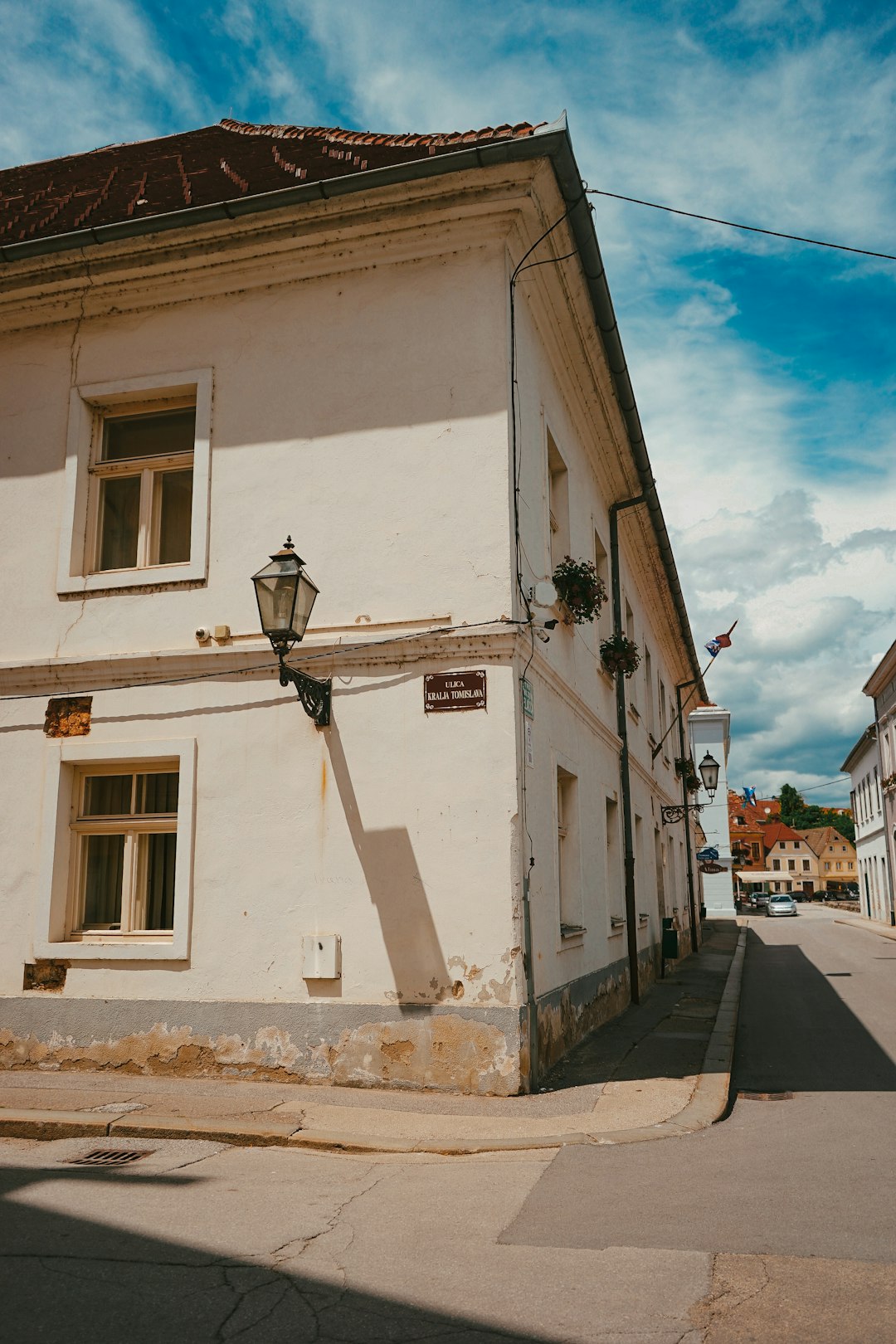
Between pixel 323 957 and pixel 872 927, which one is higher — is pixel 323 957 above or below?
above

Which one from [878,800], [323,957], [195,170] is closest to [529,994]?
[323,957]

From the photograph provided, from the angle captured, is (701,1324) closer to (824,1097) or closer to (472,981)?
(472,981)

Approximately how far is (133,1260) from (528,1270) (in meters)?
1.51

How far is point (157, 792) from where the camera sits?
831cm

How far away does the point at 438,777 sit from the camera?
7.43 m

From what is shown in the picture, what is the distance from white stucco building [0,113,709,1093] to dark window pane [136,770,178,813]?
21mm

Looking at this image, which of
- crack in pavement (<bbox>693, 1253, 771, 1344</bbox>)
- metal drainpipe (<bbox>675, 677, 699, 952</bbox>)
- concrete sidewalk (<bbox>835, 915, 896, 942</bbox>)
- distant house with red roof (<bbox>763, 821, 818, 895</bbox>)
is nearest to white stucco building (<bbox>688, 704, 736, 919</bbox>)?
concrete sidewalk (<bbox>835, 915, 896, 942</bbox>)

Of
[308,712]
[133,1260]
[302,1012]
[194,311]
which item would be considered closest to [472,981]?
[302,1012]

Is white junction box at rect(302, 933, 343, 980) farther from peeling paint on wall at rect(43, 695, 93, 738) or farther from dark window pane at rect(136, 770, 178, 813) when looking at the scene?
peeling paint on wall at rect(43, 695, 93, 738)

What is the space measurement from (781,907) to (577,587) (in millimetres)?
55854

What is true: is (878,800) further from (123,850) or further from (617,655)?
(123,850)

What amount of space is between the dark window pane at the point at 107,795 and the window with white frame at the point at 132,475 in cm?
155

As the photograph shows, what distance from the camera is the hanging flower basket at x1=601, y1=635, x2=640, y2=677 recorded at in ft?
38.9

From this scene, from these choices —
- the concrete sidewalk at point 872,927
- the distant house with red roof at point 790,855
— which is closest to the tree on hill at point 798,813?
the distant house with red roof at point 790,855
